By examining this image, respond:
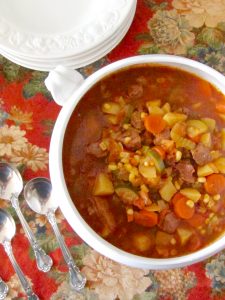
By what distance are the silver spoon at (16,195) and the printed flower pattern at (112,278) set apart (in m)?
0.10

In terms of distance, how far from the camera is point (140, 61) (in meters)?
1.34

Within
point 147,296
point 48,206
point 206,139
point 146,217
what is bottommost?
point 147,296

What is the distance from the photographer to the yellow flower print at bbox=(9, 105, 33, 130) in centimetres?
150

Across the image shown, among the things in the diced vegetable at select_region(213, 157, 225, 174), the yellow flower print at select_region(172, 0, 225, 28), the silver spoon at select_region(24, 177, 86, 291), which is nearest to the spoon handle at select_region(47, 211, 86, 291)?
the silver spoon at select_region(24, 177, 86, 291)

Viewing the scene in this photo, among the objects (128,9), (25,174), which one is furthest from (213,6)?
(25,174)

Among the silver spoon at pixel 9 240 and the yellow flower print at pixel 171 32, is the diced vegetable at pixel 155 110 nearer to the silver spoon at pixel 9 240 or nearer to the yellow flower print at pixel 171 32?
the yellow flower print at pixel 171 32

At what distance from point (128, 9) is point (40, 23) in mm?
240

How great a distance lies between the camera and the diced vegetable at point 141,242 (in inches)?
50.2

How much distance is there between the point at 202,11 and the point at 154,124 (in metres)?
0.51

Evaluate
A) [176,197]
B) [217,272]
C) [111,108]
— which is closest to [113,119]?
[111,108]

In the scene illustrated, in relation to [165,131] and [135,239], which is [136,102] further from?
[135,239]

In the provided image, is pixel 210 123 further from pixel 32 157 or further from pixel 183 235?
pixel 32 157

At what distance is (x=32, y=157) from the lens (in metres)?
1.47

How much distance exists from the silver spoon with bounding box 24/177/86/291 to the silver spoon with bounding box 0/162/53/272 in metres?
0.03
